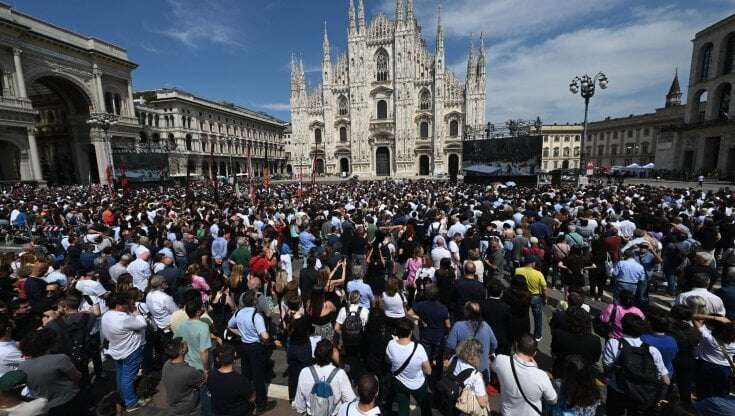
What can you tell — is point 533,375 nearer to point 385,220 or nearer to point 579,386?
point 579,386

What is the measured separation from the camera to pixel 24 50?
94.5 feet

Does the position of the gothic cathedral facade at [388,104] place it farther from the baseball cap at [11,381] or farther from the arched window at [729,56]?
the baseball cap at [11,381]

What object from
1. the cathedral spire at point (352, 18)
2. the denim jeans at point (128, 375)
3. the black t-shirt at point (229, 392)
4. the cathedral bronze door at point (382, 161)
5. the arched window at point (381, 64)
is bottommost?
the denim jeans at point (128, 375)

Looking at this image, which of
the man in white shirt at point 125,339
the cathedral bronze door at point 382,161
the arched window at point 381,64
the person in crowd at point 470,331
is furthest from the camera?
the cathedral bronze door at point 382,161

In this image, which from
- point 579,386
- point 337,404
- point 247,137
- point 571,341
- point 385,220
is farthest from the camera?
point 247,137

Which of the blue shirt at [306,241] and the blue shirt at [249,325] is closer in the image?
the blue shirt at [249,325]

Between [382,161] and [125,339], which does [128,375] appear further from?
[382,161]

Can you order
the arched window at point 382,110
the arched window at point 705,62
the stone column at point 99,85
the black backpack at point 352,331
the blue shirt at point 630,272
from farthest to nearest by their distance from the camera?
the arched window at point 382,110 < the stone column at point 99,85 < the arched window at point 705,62 < the blue shirt at point 630,272 < the black backpack at point 352,331

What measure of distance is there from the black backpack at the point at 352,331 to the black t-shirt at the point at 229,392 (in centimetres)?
110

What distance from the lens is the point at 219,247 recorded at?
287 inches

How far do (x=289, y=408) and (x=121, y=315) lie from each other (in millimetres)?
2326

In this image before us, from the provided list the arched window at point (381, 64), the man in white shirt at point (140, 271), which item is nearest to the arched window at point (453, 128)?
the arched window at point (381, 64)

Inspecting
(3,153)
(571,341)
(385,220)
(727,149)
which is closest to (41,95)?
(3,153)

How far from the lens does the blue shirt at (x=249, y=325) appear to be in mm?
3686
